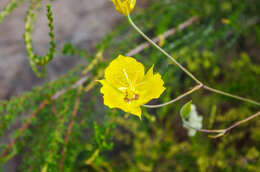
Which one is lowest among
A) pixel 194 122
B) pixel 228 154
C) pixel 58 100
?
pixel 228 154

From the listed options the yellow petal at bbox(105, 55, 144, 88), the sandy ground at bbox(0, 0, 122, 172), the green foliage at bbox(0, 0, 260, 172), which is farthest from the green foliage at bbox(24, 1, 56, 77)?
the sandy ground at bbox(0, 0, 122, 172)

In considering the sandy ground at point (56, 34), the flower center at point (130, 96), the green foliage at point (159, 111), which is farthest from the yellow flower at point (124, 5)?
the sandy ground at point (56, 34)

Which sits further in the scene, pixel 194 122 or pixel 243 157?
pixel 243 157

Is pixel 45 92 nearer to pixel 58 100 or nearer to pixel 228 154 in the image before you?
pixel 58 100

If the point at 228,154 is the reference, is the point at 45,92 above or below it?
above

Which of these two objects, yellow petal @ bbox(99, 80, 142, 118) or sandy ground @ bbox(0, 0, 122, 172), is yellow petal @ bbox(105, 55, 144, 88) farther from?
sandy ground @ bbox(0, 0, 122, 172)

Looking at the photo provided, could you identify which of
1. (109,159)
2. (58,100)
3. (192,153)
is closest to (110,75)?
(58,100)

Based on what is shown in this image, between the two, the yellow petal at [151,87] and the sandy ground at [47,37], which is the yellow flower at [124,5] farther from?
the sandy ground at [47,37]
